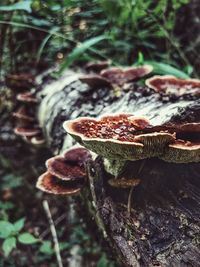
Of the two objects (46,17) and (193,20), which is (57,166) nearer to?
(46,17)

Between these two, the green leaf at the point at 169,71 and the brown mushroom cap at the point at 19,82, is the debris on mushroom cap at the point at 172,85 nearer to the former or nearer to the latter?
the green leaf at the point at 169,71

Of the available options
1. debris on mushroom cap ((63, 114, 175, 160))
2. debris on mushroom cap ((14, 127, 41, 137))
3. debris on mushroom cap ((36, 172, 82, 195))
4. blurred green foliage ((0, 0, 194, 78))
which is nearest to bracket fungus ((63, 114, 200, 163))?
debris on mushroom cap ((63, 114, 175, 160))

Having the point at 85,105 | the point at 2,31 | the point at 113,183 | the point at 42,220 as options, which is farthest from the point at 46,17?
the point at 113,183

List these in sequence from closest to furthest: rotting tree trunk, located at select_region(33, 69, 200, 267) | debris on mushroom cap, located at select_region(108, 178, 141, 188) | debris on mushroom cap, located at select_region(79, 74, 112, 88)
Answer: rotting tree trunk, located at select_region(33, 69, 200, 267) → debris on mushroom cap, located at select_region(108, 178, 141, 188) → debris on mushroom cap, located at select_region(79, 74, 112, 88)

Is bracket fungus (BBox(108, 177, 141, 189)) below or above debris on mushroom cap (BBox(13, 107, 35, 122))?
above

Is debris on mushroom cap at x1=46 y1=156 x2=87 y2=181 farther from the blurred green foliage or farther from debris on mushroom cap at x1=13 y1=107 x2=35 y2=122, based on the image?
the blurred green foliage

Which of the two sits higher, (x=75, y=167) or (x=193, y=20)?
(x=193, y=20)
